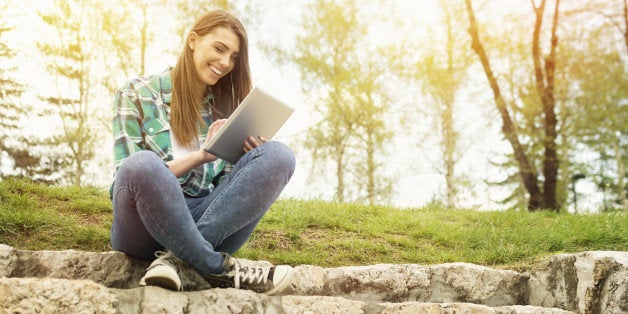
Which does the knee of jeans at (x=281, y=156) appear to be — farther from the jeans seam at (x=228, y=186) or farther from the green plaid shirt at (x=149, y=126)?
the green plaid shirt at (x=149, y=126)

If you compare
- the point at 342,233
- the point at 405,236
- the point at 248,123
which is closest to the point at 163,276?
the point at 248,123

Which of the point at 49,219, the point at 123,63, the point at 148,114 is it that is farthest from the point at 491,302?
the point at 123,63

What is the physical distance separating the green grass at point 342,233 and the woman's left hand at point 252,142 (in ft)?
3.76

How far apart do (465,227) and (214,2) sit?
10.2 m

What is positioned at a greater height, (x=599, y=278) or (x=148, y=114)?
(x=148, y=114)

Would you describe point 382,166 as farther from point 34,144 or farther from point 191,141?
point 191,141

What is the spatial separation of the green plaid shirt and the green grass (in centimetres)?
96

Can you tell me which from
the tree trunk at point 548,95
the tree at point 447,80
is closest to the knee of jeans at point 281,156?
the tree trunk at point 548,95

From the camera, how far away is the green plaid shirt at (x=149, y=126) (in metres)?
2.64

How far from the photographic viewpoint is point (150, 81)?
2.88 m

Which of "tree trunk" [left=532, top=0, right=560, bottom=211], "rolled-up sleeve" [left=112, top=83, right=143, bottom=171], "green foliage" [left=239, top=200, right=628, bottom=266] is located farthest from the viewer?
"tree trunk" [left=532, top=0, right=560, bottom=211]

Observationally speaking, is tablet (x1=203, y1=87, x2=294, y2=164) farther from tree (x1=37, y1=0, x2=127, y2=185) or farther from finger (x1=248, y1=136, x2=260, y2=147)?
tree (x1=37, y1=0, x2=127, y2=185)

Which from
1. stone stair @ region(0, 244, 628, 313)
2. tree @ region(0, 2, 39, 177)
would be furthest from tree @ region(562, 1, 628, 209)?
tree @ region(0, 2, 39, 177)

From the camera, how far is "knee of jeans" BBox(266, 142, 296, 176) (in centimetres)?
259
